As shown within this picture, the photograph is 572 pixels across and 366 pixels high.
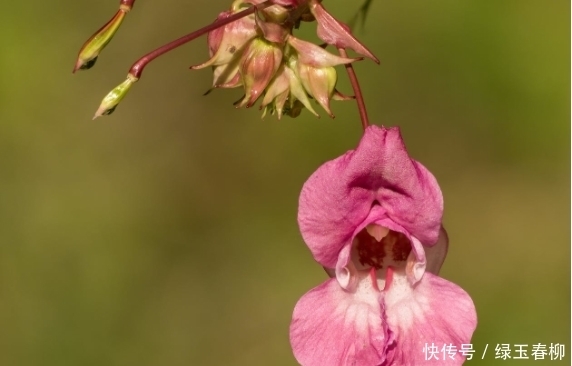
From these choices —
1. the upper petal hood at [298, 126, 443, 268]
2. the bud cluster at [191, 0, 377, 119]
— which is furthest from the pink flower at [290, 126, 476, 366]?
the bud cluster at [191, 0, 377, 119]

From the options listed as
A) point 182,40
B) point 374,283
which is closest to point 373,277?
point 374,283

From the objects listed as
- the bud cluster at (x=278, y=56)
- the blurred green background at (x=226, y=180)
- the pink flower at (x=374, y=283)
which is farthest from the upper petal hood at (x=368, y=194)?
the blurred green background at (x=226, y=180)

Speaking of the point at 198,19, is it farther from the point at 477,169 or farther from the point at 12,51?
the point at 477,169

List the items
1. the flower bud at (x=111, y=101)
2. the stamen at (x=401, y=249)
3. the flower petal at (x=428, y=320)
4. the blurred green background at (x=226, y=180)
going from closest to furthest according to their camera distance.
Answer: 1. the flower bud at (x=111, y=101)
2. the flower petal at (x=428, y=320)
3. the stamen at (x=401, y=249)
4. the blurred green background at (x=226, y=180)

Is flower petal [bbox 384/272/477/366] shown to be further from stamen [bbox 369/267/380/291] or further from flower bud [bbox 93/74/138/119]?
flower bud [bbox 93/74/138/119]

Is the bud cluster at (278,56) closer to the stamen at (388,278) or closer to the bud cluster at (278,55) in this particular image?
the bud cluster at (278,55)

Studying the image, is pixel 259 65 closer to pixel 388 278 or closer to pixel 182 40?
pixel 182 40

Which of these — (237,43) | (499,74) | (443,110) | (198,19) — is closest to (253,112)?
(198,19)
